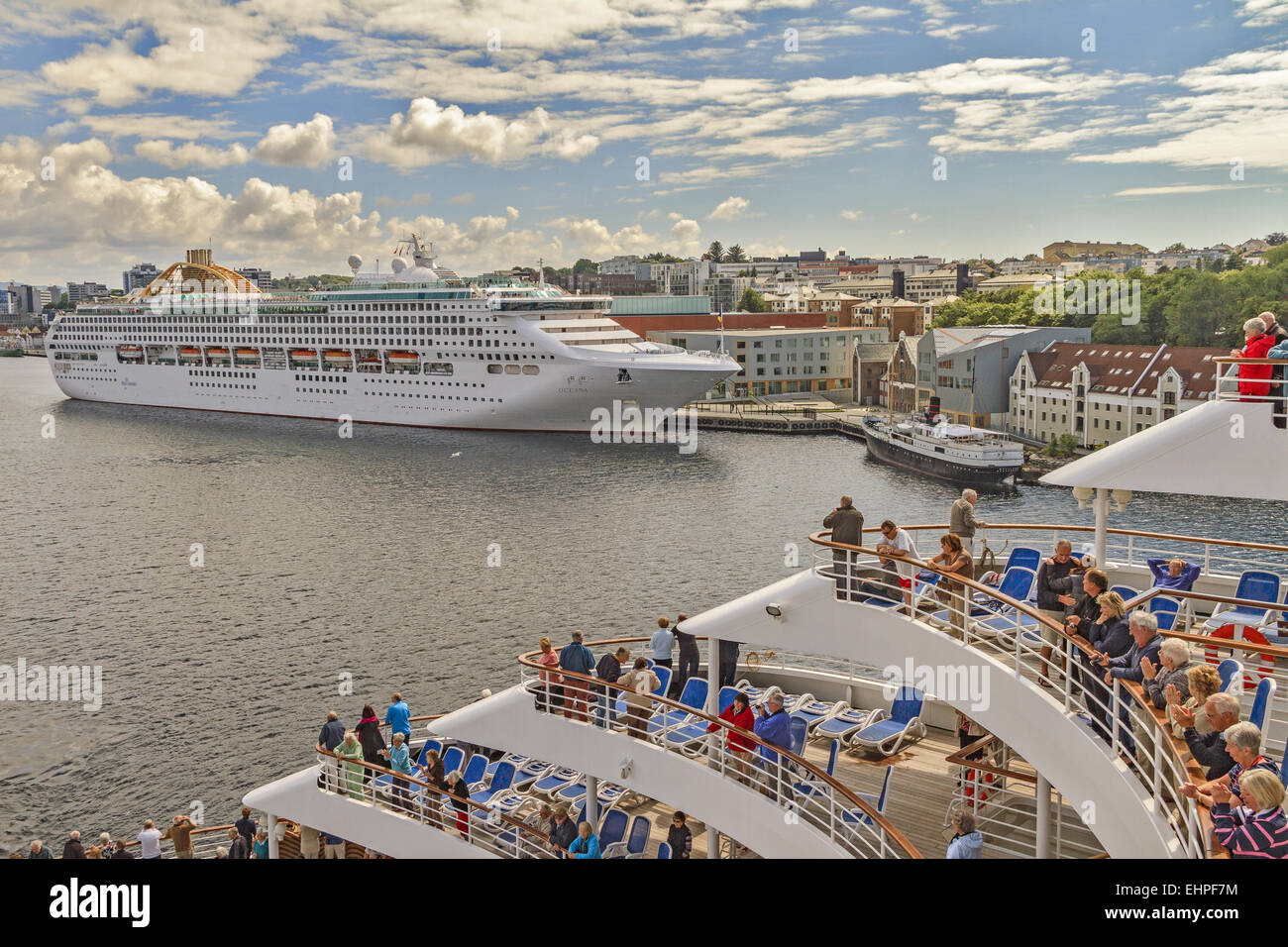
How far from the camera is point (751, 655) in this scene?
36.9 ft

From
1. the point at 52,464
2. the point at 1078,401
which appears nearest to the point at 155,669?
the point at 52,464

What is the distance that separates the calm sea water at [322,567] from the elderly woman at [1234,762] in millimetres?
13022

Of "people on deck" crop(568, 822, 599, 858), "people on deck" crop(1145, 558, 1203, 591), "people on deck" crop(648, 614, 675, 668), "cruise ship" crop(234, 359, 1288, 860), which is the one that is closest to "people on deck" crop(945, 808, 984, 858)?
"cruise ship" crop(234, 359, 1288, 860)

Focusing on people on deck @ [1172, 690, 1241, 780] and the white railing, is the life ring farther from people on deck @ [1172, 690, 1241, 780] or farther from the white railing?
the white railing

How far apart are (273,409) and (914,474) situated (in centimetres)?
3750

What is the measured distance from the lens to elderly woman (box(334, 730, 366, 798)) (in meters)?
A: 8.84

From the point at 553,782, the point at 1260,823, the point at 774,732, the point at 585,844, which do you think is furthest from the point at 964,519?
the point at 553,782

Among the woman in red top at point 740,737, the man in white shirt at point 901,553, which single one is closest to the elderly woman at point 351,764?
the woman in red top at point 740,737

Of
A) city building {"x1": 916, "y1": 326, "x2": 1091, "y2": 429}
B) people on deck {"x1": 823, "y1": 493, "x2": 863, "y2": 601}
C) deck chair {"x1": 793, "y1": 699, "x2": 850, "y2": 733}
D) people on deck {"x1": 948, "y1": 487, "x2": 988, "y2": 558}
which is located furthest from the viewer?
city building {"x1": 916, "y1": 326, "x2": 1091, "y2": 429}

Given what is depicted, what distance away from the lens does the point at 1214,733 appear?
459 cm

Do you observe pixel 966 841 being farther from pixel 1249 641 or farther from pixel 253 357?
pixel 253 357

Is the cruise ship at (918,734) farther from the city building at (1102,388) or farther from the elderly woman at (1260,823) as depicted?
the city building at (1102,388)

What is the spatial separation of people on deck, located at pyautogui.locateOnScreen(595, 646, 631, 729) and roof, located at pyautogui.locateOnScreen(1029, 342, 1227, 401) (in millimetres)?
41951

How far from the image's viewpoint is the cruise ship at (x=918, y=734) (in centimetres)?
578
